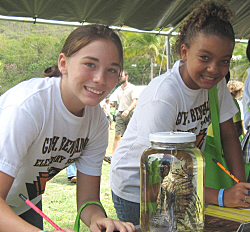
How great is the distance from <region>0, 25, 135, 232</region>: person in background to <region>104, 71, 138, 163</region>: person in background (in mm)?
4961

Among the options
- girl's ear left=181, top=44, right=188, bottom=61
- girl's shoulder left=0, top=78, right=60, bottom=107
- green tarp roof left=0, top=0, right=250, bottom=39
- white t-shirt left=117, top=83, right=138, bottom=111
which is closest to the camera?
girl's shoulder left=0, top=78, right=60, bottom=107

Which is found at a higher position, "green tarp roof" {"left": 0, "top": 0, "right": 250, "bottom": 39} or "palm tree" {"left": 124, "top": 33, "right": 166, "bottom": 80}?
"palm tree" {"left": 124, "top": 33, "right": 166, "bottom": 80}

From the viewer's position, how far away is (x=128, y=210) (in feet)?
4.77

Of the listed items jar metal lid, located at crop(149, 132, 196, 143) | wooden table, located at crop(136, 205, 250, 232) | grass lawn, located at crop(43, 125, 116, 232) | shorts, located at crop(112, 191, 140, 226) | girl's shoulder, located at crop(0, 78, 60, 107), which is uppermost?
girl's shoulder, located at crop(0, 78, 60, 107)

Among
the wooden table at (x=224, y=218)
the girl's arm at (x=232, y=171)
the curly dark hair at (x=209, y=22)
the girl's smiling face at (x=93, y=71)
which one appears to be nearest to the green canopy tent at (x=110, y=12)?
the curly dark hair at (x=209, y=22)

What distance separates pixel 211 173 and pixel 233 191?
0.53ft

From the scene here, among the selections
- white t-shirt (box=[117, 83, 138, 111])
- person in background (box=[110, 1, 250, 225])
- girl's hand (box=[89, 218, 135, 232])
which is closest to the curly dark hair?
person in background (box=[110, 1, 250, 225])

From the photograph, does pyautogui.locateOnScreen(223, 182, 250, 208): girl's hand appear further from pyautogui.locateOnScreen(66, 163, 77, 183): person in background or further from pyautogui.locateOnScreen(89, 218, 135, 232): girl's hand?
pyautogui.locateOnScreen(66, 163, 77, 183): person in background

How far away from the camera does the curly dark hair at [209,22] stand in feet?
4.59

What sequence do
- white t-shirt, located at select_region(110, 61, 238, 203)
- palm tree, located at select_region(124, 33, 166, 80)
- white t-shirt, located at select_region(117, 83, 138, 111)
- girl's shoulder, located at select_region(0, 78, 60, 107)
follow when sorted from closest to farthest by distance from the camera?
girl's shoulder, located at select_region(0, 78, 60, 107), white t-shirt, located at select_region(110, 61, 238, 203), white t-shirt, located at select_region(117, 83, 138, 111), palm tree, located at select_region(124, 33, 166, 80)

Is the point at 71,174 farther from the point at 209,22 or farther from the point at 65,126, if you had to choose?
the point at 209,22

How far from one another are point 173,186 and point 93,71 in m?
0.56

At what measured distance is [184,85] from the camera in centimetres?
142

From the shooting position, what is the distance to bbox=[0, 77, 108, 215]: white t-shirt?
102cm
